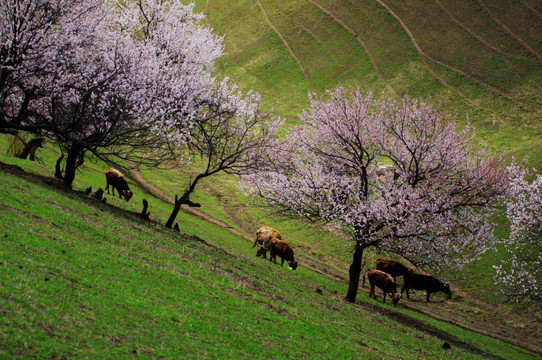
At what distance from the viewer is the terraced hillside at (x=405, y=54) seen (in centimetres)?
7662

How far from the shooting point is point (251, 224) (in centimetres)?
4656

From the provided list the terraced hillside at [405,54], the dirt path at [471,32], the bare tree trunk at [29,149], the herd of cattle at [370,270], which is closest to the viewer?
the herd of cattle at [370,270]

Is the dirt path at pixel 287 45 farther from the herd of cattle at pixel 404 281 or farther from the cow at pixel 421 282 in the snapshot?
the cow at pixel 421 282

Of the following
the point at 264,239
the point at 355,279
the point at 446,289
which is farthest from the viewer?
the point at 446,289

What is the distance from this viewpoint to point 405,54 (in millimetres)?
88312

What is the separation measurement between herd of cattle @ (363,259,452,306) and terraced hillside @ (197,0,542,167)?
40630 mm

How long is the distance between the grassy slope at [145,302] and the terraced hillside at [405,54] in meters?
56.9

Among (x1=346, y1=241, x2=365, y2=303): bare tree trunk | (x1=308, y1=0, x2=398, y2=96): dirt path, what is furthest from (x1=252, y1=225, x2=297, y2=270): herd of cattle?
(x1=308, y1=0, x2=398, y2=96): dirt path

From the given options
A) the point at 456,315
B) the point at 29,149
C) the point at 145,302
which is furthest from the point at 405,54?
the point at 145,302

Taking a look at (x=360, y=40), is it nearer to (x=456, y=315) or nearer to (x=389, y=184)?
(x=456, y=315)

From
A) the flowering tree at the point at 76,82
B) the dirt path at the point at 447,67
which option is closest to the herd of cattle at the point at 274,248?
the flowering tree at the point at 76,82

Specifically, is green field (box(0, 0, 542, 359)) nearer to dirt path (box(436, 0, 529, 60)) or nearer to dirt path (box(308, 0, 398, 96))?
dirt path (box(436, 0, 529, 60))

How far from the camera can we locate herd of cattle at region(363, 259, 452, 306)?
29141 mm

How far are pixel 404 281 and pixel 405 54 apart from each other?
65.2 meters
